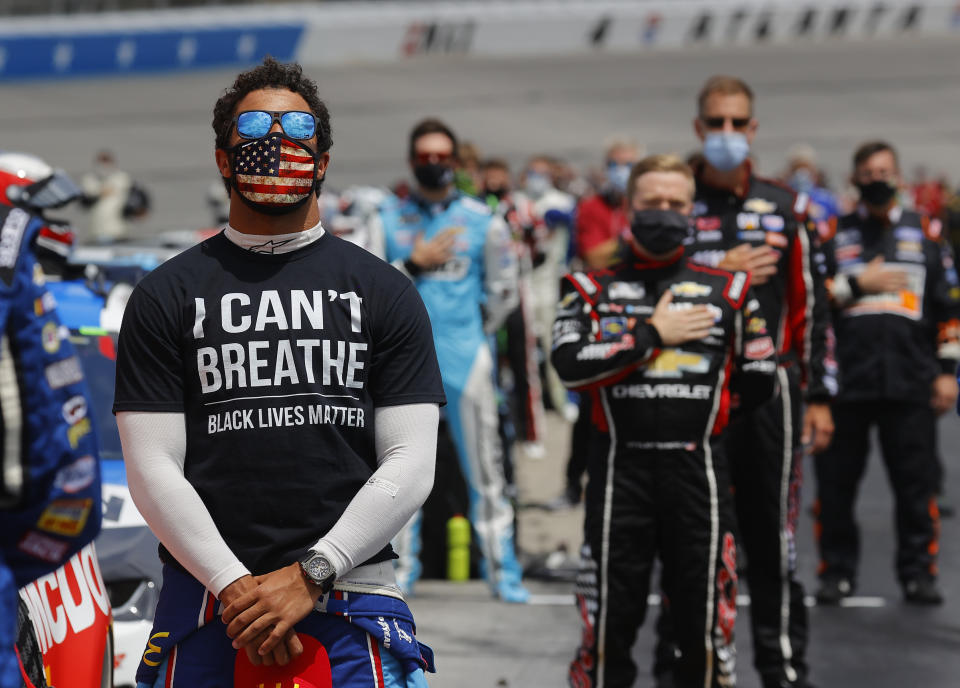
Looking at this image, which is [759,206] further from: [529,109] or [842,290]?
[529,109]

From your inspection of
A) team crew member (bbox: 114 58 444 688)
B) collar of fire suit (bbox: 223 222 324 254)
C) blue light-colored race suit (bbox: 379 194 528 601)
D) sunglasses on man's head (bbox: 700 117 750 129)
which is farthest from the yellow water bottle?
collar of fire suit (bbox: 223 222 324 254)

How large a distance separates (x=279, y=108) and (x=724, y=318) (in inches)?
81.2

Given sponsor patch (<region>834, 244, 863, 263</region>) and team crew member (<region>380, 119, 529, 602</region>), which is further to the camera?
sponsor patch (<region>834, 244, 863, 263</region>)

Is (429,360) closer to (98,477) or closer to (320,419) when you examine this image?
(320,419)

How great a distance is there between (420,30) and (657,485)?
42969 mm

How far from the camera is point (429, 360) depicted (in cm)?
297

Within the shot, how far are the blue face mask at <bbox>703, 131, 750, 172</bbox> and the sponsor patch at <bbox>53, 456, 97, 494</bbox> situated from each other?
10.9 feet

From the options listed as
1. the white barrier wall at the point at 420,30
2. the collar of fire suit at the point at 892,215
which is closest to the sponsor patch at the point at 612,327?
the collar of fire suit at the point at 892,215

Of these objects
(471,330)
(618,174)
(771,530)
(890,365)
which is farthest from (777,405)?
(618,174)

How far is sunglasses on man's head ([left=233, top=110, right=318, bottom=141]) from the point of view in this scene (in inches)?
114

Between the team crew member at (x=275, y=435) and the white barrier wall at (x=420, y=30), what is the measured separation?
41.1 m

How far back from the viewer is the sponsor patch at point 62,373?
2.53 m

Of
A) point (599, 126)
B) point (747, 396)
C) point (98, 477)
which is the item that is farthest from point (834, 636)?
point (599, 126)

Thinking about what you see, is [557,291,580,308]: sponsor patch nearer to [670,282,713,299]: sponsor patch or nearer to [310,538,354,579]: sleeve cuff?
[670,282,713,299]: sponsor patch
